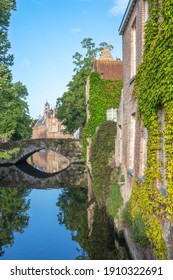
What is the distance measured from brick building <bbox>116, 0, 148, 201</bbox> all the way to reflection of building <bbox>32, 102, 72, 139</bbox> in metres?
62.1

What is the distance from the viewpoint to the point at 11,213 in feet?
51.2

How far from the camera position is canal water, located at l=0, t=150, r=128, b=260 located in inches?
400

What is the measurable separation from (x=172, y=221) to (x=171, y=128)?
5.62 feet

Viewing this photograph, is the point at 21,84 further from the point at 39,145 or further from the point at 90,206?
the point at 90,206

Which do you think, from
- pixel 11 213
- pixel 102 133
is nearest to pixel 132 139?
pixel 102 133

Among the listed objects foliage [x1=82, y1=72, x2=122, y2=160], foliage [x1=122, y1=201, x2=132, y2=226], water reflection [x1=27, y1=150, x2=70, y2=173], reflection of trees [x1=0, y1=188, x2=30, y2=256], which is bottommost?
reflection of trees [x1=0, y1=188, x2=30, y2=256]

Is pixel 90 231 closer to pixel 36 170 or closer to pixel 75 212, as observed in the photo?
pixel 75 212

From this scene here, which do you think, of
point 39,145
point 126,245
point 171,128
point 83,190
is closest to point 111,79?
point 83,190

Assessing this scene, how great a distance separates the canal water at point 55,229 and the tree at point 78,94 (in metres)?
16.1

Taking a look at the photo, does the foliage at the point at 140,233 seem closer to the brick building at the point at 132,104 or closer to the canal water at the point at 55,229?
the brick building at the point at 132,104

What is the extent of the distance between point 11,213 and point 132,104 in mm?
9350

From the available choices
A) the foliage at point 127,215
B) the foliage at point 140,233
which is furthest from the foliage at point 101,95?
the foliage at point 140,233

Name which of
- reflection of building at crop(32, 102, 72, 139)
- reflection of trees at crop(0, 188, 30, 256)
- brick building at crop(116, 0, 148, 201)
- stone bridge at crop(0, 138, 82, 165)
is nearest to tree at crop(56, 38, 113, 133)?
stone bridge at crop(0, 138, 82, 165)

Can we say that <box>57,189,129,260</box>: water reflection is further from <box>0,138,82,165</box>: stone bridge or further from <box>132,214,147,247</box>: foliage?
<box>0,138,82,165</box>: stone bridge
